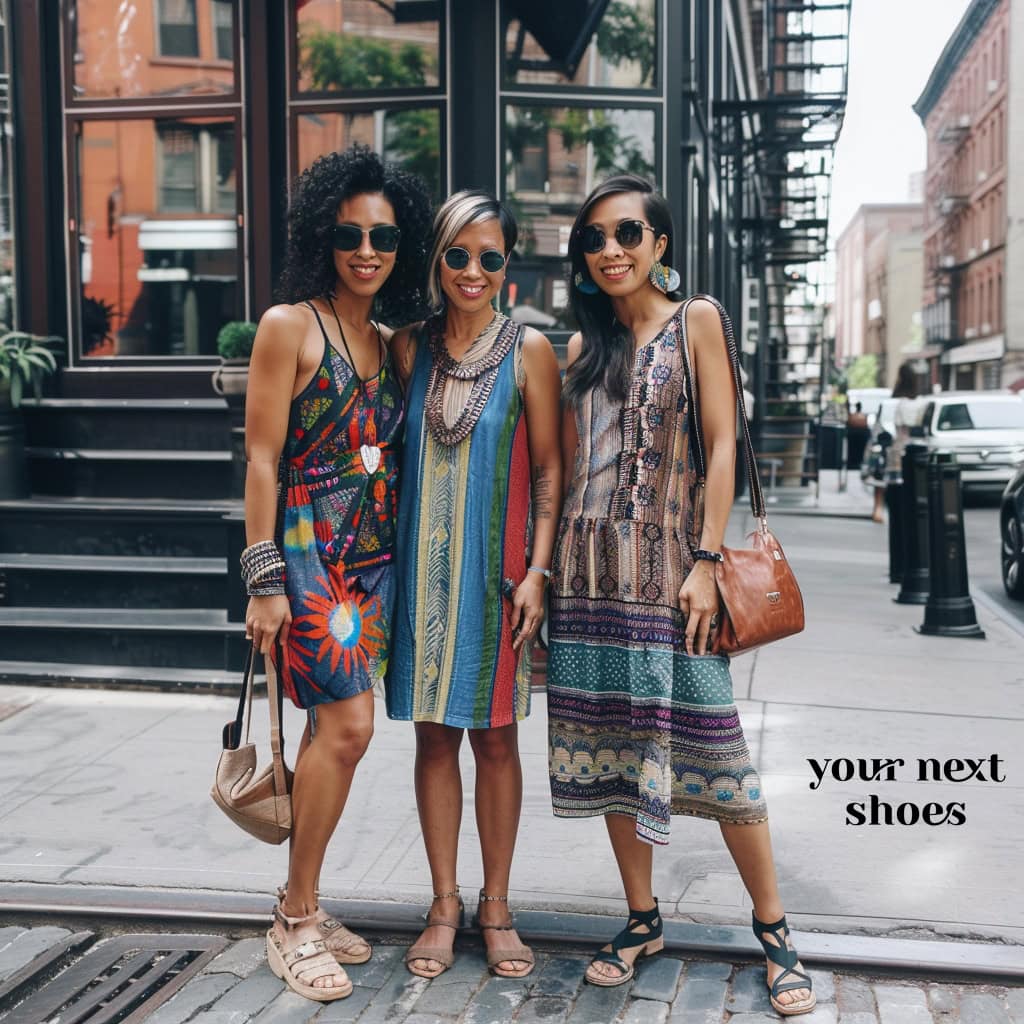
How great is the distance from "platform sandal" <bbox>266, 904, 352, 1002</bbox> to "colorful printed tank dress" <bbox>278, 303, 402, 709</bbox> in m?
0.61

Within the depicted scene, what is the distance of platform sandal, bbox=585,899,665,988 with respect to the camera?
3.51m

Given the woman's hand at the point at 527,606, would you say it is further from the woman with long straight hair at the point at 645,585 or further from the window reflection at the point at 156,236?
the window reflection at the point at 156,236

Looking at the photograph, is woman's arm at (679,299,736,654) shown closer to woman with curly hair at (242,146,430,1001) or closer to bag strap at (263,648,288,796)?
woman with curly hair at (242,146,430,1001)

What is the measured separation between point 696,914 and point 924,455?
6.03 m

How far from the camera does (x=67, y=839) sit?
4613mm

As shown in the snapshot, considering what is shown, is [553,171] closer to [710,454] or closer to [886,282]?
[710,454]

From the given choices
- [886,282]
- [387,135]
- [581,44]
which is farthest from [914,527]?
[886,282]

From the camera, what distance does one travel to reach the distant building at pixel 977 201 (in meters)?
51.5

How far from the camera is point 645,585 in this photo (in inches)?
133

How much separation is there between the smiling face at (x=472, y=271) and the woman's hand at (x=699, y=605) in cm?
90

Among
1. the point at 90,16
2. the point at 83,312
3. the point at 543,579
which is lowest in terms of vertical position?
the point at 543,579

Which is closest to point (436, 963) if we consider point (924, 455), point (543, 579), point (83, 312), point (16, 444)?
point (543, 579)

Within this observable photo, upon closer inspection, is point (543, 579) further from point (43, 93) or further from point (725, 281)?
point (725, 281)

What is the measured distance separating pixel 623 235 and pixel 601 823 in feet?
7.46
